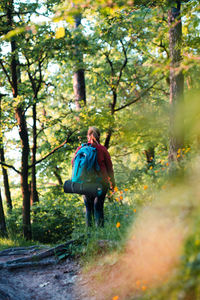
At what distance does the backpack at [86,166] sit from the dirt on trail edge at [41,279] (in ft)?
4.67

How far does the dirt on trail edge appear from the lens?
3.84 metres

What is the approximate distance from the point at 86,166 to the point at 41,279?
203cm

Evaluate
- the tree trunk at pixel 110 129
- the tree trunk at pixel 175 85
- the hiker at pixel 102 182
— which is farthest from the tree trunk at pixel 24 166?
the tree trunk at pixel 175 85

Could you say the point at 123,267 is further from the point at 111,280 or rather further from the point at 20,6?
the point at 20,6

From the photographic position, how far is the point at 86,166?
18.0 ft

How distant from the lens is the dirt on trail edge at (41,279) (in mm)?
3840

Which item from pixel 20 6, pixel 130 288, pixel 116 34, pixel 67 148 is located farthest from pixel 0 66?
pixel 130 288

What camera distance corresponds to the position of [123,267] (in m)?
3.44

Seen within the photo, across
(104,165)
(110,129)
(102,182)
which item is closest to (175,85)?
(104,165)

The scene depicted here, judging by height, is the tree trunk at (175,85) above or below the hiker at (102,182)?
above

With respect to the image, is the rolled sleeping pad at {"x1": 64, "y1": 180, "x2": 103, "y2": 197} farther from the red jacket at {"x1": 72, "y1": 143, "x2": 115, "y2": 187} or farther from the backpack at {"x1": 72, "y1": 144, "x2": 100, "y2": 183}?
the red jacket at {"x1": 72, "y1": 143, "x2": 115, "y2": 187}

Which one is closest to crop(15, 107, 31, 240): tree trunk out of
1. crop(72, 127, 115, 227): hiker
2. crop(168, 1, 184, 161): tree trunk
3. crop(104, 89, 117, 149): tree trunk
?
crop(104, 89, 117, 149): tree trunk

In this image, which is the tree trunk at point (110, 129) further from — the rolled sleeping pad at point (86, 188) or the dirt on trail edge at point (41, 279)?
the dirt on trail edge at point (41, 279)

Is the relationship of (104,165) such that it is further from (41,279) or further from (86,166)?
(41,279)
